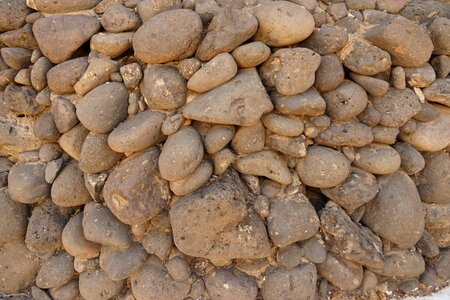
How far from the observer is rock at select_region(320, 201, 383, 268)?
1.84 metres

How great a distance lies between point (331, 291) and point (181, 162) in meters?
1.08

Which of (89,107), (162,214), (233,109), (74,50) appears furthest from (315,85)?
(74,50)

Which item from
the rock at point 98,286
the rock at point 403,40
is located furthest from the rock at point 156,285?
the rock at point 403,40

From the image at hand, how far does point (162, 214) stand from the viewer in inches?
73.8

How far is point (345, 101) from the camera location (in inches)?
73.8

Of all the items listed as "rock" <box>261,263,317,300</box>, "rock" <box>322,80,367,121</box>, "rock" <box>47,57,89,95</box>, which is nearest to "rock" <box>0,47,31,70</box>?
"rock" <box>47,57,89,95</box>

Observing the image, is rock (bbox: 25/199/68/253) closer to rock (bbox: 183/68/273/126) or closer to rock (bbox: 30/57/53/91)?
rock (bbox: 30/57/53/91)

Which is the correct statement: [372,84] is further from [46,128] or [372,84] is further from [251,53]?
[46,128]

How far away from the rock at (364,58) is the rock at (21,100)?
1674mm

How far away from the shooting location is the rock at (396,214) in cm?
192

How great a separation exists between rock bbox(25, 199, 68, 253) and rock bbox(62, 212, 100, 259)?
8 cm

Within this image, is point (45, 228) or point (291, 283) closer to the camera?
point (291, 283)

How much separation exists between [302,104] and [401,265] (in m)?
1.02

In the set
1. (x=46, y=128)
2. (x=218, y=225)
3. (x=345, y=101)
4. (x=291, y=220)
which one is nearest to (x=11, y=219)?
(x=46, y=128)
